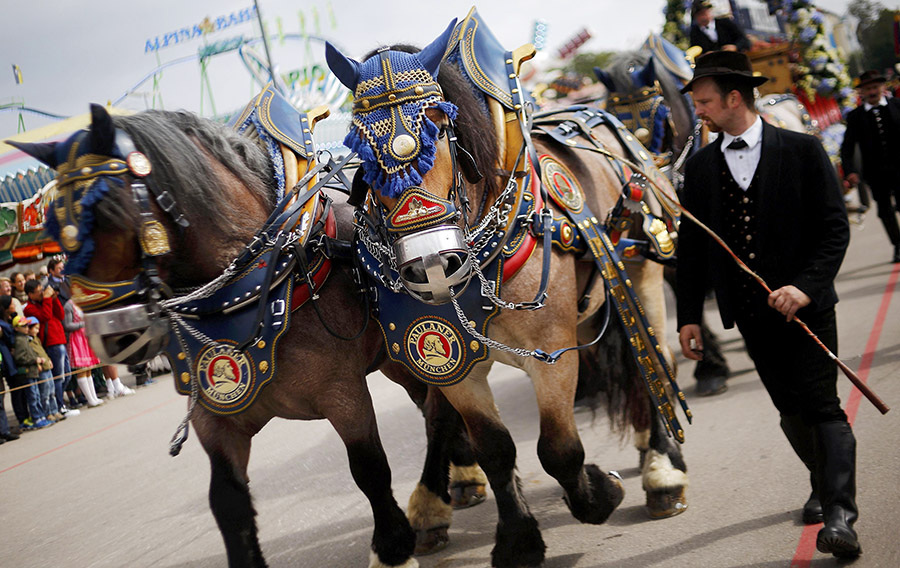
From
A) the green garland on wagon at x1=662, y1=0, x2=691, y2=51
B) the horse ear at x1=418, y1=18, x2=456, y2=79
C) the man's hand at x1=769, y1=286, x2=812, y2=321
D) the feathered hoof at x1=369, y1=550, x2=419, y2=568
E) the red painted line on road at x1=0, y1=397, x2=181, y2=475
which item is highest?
the green garland on wagon at x1=662, y1=0, x2=691, y2=51

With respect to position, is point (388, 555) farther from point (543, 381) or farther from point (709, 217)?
point (709, 217)

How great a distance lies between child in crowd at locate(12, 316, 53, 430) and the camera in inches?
332

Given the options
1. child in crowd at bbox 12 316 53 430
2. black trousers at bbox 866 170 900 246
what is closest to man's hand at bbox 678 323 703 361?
black trousers at bbox 866 170 900 246

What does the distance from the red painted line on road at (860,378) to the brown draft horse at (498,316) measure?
76 cm

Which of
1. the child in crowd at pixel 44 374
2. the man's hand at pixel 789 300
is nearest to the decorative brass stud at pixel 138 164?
the man's hand at pixel 789 300

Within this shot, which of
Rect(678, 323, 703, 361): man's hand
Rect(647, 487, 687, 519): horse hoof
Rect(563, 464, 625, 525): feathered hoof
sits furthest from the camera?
Rect(647, 487, 687, 519): horse hoof

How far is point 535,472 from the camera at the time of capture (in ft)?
15.6

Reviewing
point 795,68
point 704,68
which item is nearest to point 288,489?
point 704,68

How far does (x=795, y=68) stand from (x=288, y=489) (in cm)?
909

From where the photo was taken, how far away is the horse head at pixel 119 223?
2688 mm

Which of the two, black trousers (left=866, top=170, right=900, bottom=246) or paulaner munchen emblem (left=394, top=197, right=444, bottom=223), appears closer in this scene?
paulaner munchen emblem (left=394, top=197, right=444, bottom=223)

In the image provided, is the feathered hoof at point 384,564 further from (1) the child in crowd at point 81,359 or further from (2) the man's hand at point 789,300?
(1) the child in crowd at point 81,359

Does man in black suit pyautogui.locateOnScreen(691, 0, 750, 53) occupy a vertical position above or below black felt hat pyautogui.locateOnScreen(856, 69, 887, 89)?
above

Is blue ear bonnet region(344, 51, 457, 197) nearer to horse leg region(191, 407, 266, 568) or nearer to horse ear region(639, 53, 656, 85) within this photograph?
horse leg region(191, 407, 266, 568)
